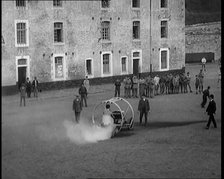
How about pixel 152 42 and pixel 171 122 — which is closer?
pixel 171 122

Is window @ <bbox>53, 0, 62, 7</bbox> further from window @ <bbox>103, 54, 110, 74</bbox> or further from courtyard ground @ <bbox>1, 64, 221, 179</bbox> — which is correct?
window @ <bbox>103, 54, 110, 74</bbox>

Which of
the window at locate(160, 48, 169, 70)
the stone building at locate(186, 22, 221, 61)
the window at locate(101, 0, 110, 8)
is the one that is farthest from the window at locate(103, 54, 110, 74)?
the stone building at locate(186, 22, 221, 61)

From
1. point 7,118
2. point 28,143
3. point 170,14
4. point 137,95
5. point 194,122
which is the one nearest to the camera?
point 28,143

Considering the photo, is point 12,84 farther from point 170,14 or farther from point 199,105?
point 170,14

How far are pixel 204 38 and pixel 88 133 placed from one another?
47.1 m

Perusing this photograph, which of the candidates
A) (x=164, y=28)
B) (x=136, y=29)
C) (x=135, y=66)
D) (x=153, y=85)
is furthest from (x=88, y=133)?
(x=164, y=28)

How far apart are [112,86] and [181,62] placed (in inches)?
480

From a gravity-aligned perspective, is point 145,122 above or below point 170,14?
below

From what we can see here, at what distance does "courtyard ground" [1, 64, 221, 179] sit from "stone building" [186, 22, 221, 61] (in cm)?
3942

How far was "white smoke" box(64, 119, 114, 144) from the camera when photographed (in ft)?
49.7

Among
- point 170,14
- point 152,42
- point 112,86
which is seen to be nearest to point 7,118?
point 112,86

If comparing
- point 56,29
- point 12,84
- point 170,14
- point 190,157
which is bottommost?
point 190,157

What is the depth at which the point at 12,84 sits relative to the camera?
66.8 feet

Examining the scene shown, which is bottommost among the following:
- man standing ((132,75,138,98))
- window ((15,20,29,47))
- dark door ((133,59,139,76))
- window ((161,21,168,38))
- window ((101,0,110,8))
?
man standing ((132,75,138,98))
